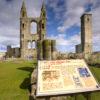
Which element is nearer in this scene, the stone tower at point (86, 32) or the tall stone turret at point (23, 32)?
the stone tower at point (86, 32)

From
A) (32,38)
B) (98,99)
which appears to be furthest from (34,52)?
(98,99)

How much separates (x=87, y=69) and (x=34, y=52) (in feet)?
160

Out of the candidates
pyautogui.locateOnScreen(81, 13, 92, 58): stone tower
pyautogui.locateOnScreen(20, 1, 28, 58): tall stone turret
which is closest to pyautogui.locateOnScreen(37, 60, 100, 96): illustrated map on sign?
pyautogui.locateOnScreen(81, 13, 92, 58): stone tower

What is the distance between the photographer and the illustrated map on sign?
684 centimetres

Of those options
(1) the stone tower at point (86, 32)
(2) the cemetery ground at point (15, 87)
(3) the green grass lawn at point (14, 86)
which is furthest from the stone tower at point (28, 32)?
(2) the cemetery ground at point (15, 87)

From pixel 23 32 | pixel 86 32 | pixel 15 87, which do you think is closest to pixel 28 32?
pixel 23 32

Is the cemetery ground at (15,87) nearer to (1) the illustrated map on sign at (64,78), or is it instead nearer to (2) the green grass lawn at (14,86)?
(2) the green grass lawn at (14,86)

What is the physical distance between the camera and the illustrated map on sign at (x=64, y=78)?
684 centimetres

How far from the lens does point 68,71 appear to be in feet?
24.8

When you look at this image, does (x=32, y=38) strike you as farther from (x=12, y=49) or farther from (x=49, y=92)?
(x=49, y=92)

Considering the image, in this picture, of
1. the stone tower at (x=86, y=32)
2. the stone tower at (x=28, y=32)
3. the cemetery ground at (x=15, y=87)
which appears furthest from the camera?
the stone tower at (x=28, y=32)

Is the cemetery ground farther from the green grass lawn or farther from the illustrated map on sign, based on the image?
the illustrated map on sign

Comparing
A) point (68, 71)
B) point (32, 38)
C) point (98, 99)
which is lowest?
point (98, 99)

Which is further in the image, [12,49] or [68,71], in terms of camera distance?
[12,49]
